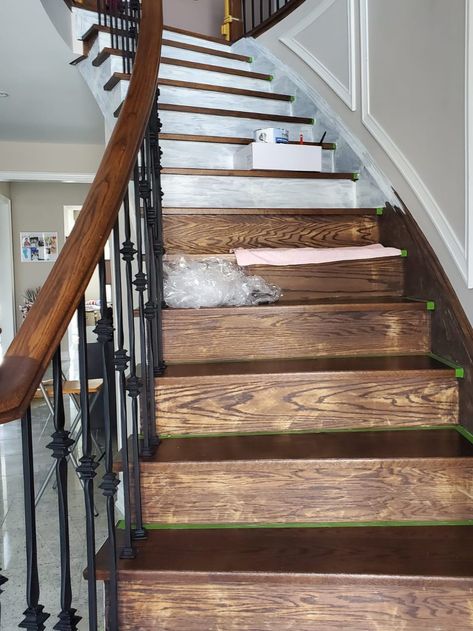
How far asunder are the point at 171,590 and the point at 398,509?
0.62m

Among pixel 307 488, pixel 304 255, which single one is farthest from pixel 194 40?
pixel 307 488

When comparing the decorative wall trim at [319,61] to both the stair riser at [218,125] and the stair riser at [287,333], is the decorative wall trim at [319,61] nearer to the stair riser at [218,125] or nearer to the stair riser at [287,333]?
the stair riser at [218,125]

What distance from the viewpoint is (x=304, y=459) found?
1.45 metres

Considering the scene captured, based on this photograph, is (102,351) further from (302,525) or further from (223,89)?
(223,89)

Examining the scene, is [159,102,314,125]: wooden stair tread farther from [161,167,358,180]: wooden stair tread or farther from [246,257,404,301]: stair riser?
[246,257,404,301]: stair riser

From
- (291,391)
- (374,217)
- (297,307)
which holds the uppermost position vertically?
(374,217)

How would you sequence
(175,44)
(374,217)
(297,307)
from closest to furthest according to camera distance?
(297,307), (374,217), (175,44)

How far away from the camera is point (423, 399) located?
1.69 meters

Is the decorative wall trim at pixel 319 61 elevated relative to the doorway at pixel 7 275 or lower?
elevated

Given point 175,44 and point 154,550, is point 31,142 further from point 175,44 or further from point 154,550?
point 154,550

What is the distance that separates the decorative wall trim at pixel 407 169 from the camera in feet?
5.75

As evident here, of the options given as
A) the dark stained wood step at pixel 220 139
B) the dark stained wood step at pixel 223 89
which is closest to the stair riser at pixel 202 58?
the dark stained wood step at pixel 223 89

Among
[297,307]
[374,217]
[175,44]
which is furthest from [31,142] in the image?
[297,307]

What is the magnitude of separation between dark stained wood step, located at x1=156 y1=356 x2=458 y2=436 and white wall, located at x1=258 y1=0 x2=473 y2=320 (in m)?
0.29
